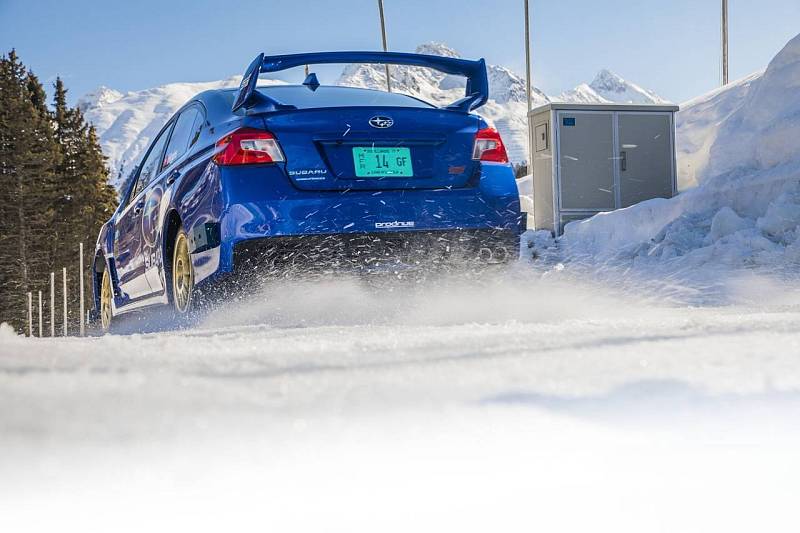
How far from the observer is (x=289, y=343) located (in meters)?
2.60

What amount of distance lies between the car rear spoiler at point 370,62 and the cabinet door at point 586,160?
34.8ft

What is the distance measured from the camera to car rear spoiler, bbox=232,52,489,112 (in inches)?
183

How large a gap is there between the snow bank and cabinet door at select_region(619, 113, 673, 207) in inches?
61.1

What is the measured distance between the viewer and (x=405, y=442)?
4.41ft

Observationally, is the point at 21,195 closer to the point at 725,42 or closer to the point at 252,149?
the point at 725,42

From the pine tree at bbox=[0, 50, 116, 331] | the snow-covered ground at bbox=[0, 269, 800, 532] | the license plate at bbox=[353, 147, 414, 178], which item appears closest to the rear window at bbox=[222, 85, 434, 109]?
the license plate at bbox=[353, 147, 414, 178]

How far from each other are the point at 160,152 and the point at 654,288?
12.9ft

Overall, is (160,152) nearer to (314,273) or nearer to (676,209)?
(314,273)

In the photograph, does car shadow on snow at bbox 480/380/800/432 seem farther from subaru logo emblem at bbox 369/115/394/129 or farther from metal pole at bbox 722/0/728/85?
metal pole at bbox 722/0/728/85

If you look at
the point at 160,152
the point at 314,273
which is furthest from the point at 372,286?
the point at 160,152

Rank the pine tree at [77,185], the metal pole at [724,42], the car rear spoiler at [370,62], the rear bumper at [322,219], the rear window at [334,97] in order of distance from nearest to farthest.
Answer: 1. the rear bumper at [322,219]
2. the car rear spoiler at [370,62]
3. the rear window at [334,97]
4. the metal pole at [724,42]
5. the pine tree at [77,185]

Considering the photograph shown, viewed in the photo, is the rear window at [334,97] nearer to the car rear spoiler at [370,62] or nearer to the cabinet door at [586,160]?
the car rear spoiler at [370,62]

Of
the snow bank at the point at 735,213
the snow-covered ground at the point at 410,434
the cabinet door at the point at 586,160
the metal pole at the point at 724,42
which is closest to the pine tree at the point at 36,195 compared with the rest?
the metal pole at the point at 724,42

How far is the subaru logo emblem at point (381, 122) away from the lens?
459cm
